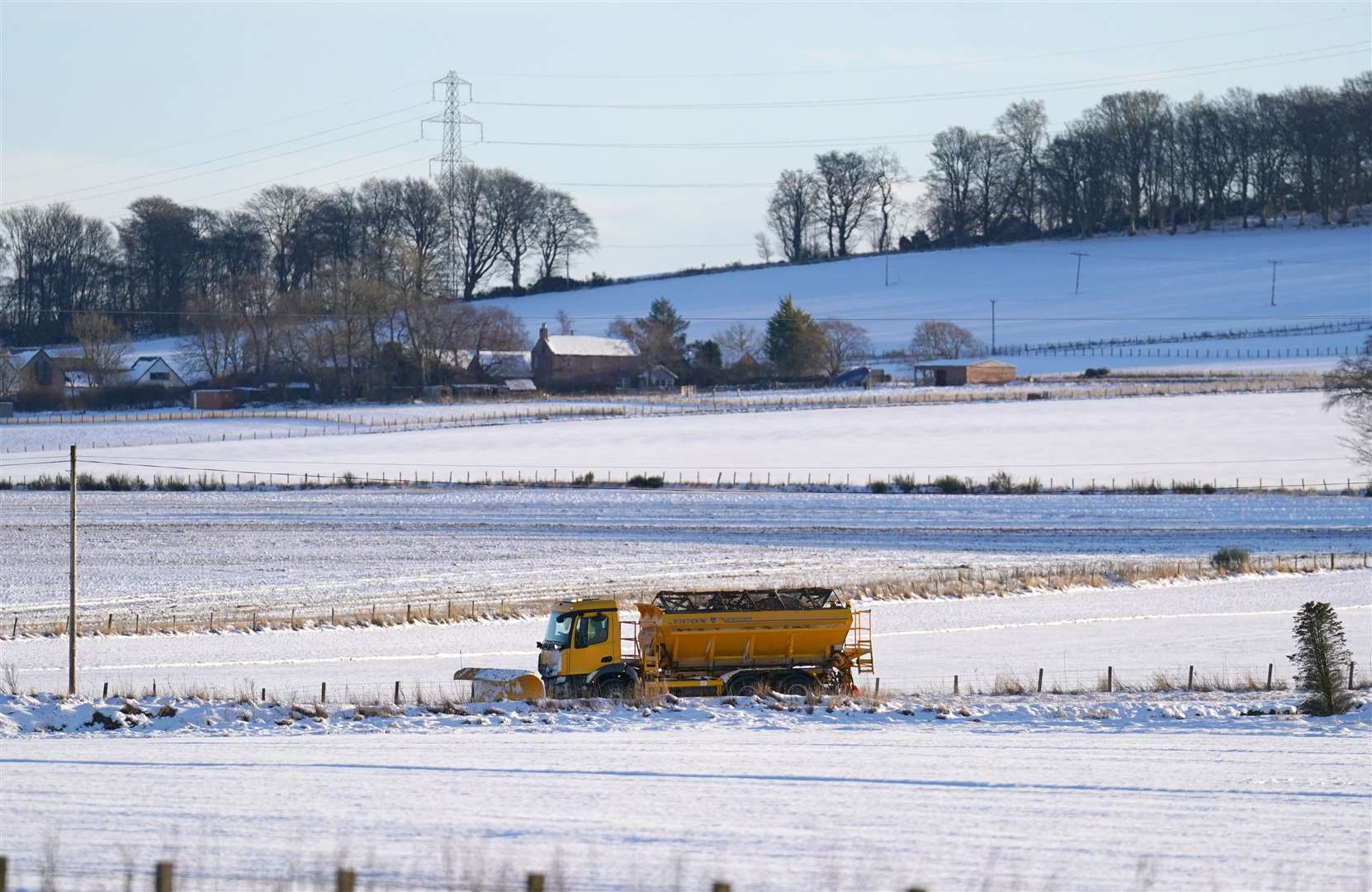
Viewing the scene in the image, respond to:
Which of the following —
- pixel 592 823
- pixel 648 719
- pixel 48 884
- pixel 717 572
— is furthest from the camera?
pixel 717 572

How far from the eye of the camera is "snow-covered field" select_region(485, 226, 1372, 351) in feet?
365

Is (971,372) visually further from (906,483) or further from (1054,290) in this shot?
(906,483)

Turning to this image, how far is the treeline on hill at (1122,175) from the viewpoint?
A: 12938cm

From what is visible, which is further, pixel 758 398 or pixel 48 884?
pixel 758 398

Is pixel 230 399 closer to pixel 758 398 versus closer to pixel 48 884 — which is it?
pixel 758 398

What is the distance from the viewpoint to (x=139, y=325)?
125312mm

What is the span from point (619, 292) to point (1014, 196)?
40.3 meters

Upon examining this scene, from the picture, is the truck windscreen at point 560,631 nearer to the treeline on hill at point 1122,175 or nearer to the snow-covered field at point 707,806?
the snow-covered field at point 707,806

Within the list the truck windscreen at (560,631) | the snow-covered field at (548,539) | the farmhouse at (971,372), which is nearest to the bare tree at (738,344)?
the farmhouse at (971,372)

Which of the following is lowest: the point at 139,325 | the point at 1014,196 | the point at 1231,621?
the point at 1231,621

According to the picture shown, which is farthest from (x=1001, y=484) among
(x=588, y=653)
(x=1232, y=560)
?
(x=588, y=653)

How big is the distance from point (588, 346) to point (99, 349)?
1335 inches

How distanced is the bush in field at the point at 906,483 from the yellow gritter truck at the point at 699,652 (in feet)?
110

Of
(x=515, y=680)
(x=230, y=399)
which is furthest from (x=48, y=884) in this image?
(x=230, y=399)
